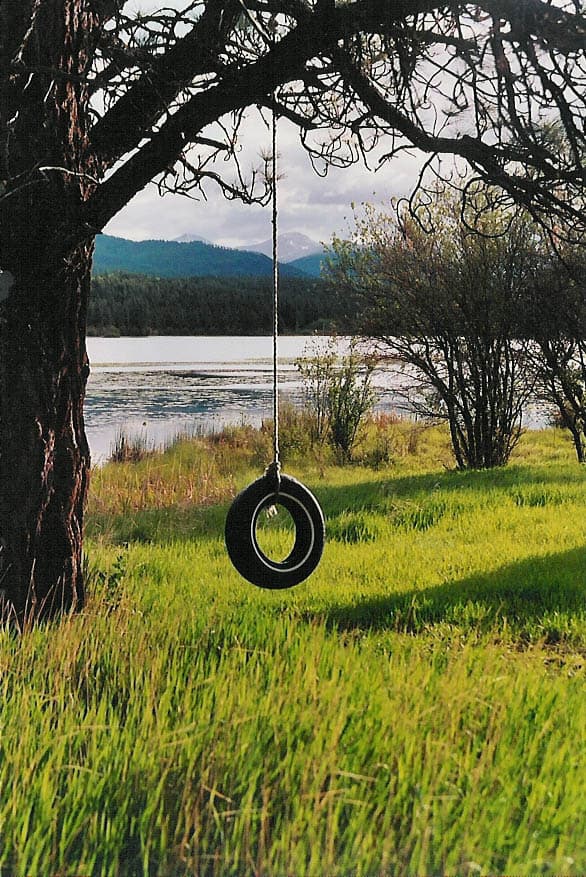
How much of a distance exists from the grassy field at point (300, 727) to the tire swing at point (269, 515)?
0.32m

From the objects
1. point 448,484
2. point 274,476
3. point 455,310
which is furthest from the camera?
point 455,310

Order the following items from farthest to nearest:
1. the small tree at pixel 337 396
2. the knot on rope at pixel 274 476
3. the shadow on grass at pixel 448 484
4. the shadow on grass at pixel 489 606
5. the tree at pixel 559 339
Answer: the small tree at pixel 337 396
the tree at pixel 559 339
the shadow on grass at pixel 448 484
the shadow on grass at pixel 489 606
the knot on rope at pixel 274 476

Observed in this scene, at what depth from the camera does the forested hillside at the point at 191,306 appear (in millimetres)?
12695

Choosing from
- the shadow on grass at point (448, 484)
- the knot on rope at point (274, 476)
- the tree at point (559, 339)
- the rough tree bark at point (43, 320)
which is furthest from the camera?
the tree at point (559, 339)

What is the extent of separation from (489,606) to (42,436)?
2.72 m

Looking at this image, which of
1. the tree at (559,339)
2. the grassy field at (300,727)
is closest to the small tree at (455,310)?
the tree at (559,339)

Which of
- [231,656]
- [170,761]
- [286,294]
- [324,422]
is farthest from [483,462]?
[170,761]

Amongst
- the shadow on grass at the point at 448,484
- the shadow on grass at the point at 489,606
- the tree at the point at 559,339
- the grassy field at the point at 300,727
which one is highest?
the tree at the point at 559,339

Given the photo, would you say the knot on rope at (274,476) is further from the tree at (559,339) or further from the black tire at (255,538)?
the tree at (559,339)

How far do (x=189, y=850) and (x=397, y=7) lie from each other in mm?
3148

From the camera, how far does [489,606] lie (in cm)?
496

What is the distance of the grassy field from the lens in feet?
6.88

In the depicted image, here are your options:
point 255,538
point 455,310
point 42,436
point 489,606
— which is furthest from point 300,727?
point 455,310

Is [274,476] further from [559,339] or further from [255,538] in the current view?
[559,339]
